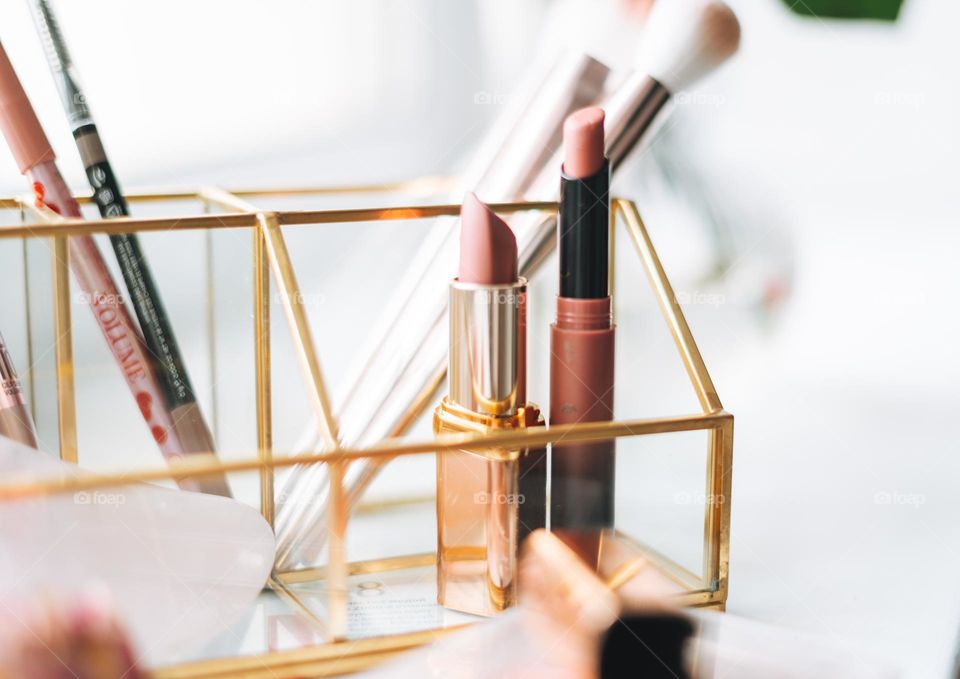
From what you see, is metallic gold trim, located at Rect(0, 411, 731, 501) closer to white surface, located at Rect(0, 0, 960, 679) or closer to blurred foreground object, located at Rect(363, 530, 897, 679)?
blurred foreground object, located at Rect(363, 530, 897, 679)

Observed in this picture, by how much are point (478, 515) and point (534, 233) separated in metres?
0.13

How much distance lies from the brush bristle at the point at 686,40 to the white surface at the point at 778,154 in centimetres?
8

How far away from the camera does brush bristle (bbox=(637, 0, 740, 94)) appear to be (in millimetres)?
411

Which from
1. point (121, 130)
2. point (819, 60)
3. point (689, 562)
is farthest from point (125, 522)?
point (819, 60)

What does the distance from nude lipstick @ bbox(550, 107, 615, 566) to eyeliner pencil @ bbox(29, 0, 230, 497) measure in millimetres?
131

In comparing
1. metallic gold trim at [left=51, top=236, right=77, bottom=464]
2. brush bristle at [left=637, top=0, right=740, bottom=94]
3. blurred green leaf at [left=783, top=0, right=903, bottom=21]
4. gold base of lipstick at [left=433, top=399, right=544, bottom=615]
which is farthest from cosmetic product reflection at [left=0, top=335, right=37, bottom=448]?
blurred green leaf at [left=783, top=0, right=903, bottom=21]

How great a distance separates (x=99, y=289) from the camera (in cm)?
39

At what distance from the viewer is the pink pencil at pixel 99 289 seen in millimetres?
387

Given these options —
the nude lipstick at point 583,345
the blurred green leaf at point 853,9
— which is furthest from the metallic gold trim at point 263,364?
the blurred green leaf at point 853,9

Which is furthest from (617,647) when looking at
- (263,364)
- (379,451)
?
(263,364)

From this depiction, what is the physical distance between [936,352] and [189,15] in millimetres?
410

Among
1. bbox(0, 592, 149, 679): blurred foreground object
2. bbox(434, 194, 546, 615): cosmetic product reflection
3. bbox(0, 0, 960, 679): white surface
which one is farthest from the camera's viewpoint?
bbox(0, 0, 960, 679): white surface

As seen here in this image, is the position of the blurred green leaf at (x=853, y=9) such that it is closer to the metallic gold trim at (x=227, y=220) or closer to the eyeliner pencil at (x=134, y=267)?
the metallic gold trim at (x=227, y=220)

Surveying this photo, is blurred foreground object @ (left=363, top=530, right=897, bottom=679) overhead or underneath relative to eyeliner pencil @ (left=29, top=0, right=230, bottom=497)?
underneath
